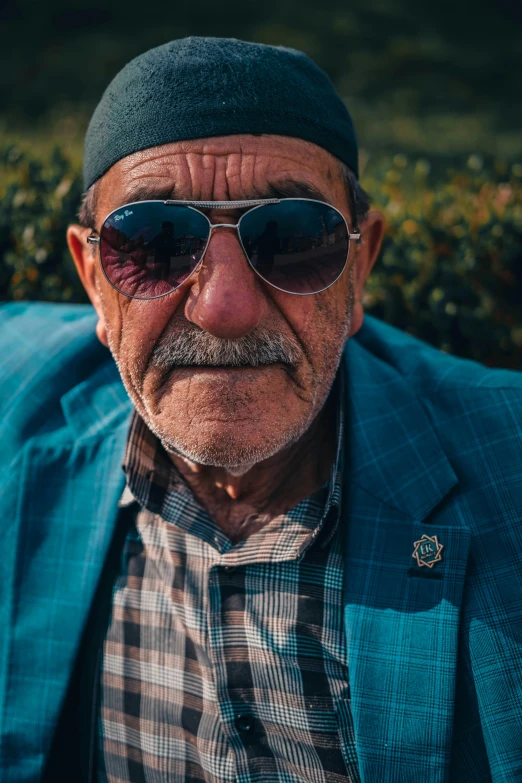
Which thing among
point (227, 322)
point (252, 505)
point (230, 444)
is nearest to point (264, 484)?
point (252, 505)

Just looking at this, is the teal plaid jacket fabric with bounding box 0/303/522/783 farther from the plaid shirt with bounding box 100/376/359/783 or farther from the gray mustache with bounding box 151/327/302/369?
the gray mustache with bounding box 151/327/302/369

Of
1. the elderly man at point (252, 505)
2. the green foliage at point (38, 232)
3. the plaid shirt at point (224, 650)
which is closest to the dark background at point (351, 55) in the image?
the green foliage at point (38, 232)

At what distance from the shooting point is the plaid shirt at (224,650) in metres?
2.01

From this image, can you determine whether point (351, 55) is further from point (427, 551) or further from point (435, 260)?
point (427, 551)

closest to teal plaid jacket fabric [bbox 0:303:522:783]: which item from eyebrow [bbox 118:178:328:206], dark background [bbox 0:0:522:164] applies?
eyebrow [bbox 118:178:328:206]

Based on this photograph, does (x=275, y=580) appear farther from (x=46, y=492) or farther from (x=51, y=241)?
(x=51, y=241)

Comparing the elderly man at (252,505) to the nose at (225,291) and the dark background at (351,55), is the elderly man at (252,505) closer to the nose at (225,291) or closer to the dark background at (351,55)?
the nose at (225,291)

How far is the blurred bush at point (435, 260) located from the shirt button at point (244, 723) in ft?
5.50

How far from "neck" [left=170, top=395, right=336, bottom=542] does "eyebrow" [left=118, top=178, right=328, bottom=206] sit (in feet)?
2.40

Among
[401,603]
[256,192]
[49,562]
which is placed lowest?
[49,562]

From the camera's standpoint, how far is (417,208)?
3.12 metres

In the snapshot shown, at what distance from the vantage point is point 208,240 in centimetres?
193

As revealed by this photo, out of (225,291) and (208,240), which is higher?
(208,240)

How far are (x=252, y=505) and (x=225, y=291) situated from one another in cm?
76
